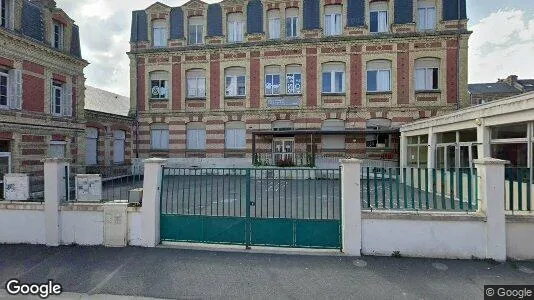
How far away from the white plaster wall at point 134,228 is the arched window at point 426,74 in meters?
16.9

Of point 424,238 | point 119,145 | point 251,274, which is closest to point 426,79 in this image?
point 424,238

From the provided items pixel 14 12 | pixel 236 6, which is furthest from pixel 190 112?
pixel 14 12

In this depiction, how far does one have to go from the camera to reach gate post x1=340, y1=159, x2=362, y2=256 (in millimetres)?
5469

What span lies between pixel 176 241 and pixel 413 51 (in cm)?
1690

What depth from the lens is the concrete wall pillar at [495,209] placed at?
514 centimetres

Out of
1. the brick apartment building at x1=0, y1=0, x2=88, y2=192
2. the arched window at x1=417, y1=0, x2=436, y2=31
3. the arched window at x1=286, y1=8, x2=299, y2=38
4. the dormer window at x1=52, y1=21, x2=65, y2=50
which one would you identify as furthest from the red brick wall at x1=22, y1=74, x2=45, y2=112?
the arched window at x1=417, y1=0, x2=436, y2=31

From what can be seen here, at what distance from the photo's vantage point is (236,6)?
61.6ft

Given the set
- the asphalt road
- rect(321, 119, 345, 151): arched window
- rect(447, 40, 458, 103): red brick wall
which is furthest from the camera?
rect(321, 119, 345, 151): arched window

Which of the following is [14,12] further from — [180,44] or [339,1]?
[339,1]

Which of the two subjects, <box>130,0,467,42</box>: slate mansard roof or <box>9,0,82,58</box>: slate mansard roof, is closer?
<box>9,0,82,58</box>: slate mansard roof

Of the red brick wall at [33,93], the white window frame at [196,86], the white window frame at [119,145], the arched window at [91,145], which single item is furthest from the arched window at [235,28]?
the red brick wall at [33,93]

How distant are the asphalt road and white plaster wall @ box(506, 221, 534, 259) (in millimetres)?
179

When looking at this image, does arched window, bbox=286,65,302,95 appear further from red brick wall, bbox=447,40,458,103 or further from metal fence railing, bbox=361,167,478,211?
metal fence railing, bbox=361,167,478,211

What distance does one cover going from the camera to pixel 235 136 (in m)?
18.8
